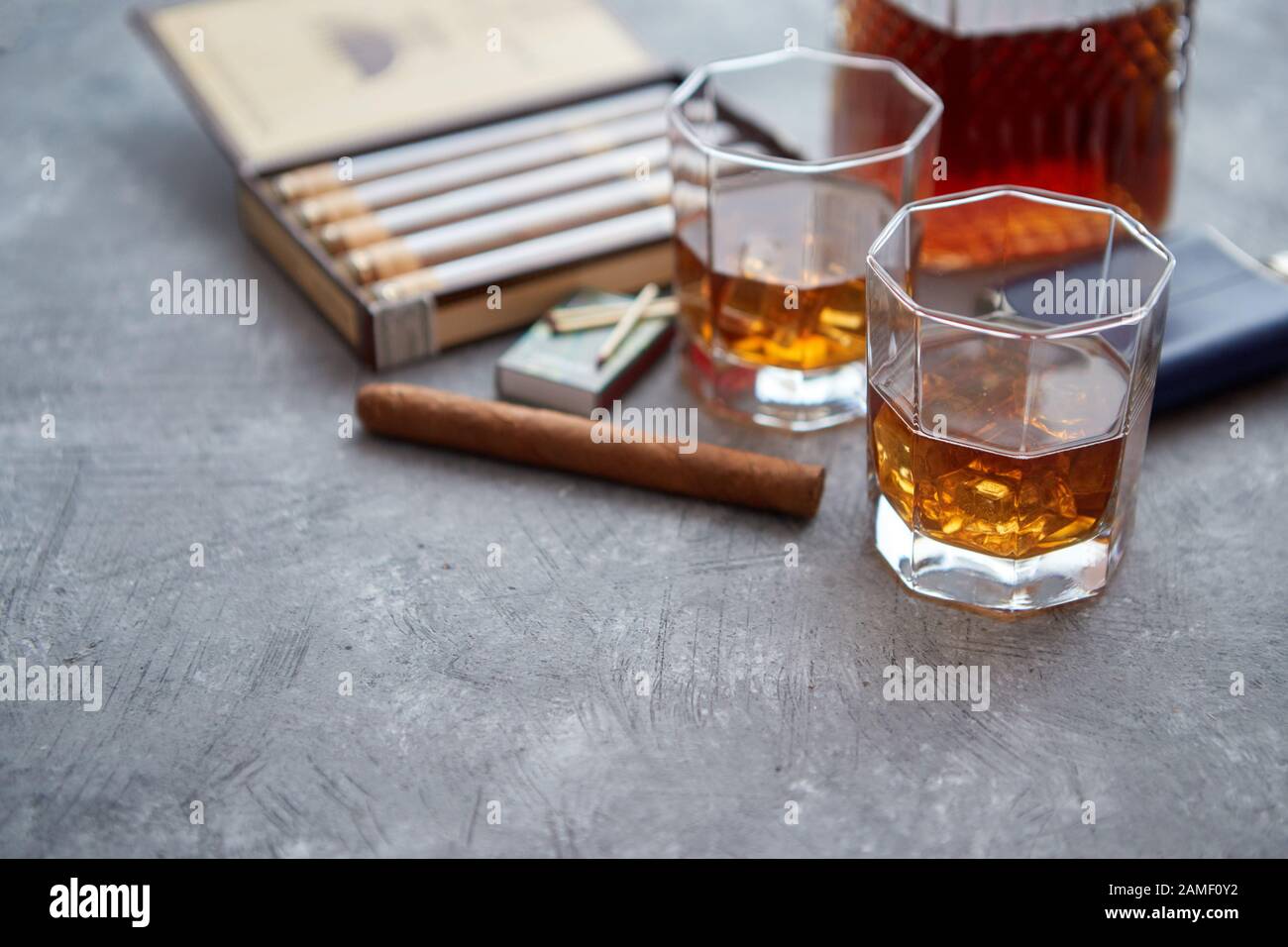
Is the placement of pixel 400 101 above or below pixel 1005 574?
above

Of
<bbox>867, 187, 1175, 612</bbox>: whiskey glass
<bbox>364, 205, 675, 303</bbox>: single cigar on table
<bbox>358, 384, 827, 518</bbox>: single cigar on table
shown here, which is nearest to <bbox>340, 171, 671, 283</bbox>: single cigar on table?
<bbox>364, 205, 675, 303</bbox>: single cigar on table

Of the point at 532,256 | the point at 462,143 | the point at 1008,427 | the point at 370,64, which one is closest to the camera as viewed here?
A: the point at 1008,427

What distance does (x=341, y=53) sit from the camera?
1.51 m

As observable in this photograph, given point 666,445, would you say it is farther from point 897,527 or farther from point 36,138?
point 36,138

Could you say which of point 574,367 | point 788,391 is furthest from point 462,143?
point 788,391

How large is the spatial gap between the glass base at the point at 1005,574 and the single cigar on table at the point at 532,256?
366 mm

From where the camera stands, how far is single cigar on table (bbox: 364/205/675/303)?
1226mm

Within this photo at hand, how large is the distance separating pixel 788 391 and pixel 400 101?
535 mm

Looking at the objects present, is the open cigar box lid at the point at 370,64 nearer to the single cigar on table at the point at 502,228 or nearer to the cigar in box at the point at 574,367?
the single cigar on table at the point at 502,228

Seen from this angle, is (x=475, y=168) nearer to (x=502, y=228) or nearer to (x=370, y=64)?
(x=502, y=228)

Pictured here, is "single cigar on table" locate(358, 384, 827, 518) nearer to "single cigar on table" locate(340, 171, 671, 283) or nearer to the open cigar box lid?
"single cigar on table" locate(340, 171, 671, 283)

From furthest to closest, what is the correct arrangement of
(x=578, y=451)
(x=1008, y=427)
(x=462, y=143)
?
(x=462, y=143) < (x=578, y=451) < (x=1008, y=427)

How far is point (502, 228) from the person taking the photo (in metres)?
1.28
